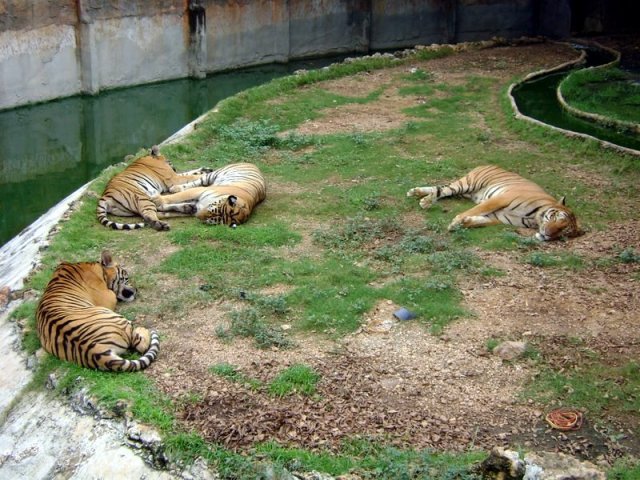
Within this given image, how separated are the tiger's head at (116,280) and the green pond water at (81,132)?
4.55 metres

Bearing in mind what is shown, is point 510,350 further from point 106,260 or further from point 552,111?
point 552,111

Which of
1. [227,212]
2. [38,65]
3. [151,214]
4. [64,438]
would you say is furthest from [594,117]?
[64,438]

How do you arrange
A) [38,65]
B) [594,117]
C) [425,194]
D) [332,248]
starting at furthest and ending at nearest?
1. [38,65]
2. [594,117]
3. [425,194]
4. [332,248]

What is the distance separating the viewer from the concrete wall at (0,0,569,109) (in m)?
17.9

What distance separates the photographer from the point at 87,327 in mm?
7438

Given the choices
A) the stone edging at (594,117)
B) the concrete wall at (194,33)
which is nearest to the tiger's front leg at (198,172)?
the stone edging at (594,117)

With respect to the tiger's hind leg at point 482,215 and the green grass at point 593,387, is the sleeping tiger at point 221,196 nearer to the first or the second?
the tiger's hind leg at point 482,215

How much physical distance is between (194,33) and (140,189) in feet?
33.6

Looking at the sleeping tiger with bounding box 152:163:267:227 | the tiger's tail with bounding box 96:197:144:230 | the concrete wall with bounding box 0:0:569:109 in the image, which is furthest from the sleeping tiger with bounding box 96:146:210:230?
the concrete wall with bounding box 0:0:569:109

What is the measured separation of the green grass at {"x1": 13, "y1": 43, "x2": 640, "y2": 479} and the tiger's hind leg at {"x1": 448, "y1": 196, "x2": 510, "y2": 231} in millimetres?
141

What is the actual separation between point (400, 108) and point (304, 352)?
27.8ft

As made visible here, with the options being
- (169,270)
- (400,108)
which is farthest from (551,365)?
(400,108)

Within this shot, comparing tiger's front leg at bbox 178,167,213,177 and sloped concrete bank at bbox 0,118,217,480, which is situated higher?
tiger's front leg at bbox 178,167,213,177

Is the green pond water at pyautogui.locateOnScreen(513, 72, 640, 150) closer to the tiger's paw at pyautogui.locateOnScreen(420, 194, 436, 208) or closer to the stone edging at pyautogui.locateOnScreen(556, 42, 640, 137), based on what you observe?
the stone edging at pyautogui.locateOnScreen(556, 42, 640, 137)
